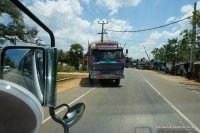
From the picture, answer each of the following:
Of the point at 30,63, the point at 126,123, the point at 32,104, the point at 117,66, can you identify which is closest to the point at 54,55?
the point at 30,63

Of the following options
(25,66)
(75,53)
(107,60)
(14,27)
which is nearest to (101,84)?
(107,60)

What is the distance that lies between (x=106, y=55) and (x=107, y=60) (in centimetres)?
37

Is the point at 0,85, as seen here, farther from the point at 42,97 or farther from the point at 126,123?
the point at 126,123

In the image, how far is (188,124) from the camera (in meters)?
11.9

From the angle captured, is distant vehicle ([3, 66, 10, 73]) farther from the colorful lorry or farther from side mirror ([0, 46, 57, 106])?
the colorful lorry

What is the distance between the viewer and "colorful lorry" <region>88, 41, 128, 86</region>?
103 ft

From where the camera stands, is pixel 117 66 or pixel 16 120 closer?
pixel 16 120

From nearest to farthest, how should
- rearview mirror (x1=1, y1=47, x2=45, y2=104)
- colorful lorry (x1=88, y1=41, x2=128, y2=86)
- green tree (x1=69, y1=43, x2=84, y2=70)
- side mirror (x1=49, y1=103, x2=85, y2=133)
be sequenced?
1. side mirror (x1=49, y1=103, x2=85, y2=133)
2. rearview mirror (x1=1, y1=47, x2=45, y2=104)
3. colorful lorry (x1=88, y1=41, x2=128, y2=86)
4. green tree (x1=69, y1=43, x2=84, y2=70)

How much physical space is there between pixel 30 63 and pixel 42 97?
0.33 m

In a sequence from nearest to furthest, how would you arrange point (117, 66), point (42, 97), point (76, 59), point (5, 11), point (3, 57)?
1. point (42, 97)
2. point (3, 57)
3. point (5, 11)
4. point (117, 66)
5. point (76, 59)

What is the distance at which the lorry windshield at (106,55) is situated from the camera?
3158 centimetres

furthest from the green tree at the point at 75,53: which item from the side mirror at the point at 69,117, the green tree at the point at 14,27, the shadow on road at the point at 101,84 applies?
the side mirror at the point at 69,117

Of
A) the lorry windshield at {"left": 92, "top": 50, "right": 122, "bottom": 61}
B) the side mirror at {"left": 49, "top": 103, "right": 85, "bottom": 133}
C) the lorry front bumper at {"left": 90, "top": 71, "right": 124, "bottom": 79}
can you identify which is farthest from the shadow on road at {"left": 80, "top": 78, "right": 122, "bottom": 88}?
the side mirror at {"left": 49, "top": 103, "right": 85, "bottom": 133}

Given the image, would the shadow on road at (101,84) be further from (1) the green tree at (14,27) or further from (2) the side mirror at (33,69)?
(2) the side mirror at (33,69)
